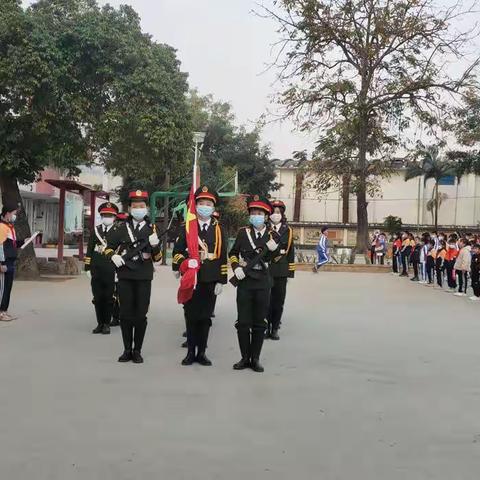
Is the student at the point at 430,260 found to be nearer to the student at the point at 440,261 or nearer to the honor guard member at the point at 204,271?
the student at the point at 440,261

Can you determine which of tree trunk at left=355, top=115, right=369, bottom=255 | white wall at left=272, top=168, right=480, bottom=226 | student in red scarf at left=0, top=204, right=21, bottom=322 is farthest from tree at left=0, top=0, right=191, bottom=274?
white wall at left=272, top=168, right=480, bottom=226

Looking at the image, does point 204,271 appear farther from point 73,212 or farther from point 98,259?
point 73,212

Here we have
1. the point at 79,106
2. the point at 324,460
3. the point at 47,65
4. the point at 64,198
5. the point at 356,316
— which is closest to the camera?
the point at 324,460

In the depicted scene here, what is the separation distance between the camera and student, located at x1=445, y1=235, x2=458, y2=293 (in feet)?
50.0

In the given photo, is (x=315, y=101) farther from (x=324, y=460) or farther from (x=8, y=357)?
(x=324, y=460)

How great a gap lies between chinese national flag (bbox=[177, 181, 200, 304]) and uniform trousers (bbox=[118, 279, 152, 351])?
0.46 meters

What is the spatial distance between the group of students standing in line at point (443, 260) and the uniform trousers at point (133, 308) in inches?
350

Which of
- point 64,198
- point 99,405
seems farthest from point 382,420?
point 64,198

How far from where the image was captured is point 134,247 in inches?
259

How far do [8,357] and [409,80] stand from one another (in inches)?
767

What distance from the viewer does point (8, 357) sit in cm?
662

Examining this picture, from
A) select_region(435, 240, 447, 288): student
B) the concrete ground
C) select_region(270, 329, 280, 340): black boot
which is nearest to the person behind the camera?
the concrete ground

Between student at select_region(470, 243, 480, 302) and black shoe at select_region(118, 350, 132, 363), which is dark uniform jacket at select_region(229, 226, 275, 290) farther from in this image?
student at select_region(470, 243, 480, 302)

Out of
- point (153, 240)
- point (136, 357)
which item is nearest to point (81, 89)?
point (153, 240)
